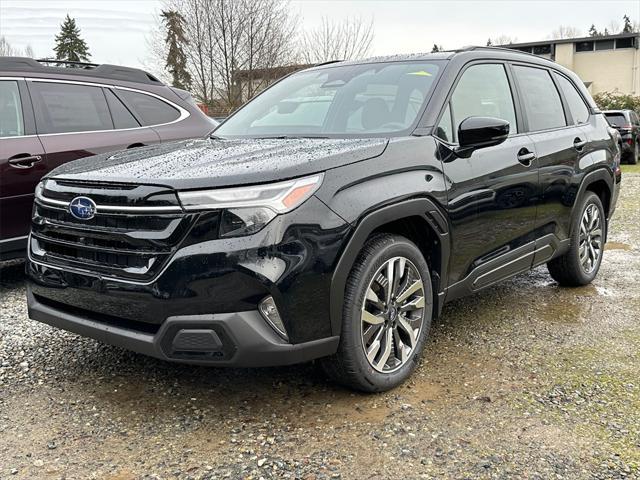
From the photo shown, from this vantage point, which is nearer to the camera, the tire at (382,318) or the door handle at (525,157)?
the tire at (382,318)

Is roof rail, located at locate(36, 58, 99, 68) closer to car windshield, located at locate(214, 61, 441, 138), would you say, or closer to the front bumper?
car windshield, located at locate(214, 61, 441, 138)

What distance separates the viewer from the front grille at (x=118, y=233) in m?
2.55

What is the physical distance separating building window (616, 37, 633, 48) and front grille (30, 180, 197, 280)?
144 feet

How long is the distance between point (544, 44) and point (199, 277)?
42.9m

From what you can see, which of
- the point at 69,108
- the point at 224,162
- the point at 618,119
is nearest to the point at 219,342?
the point at 224,162

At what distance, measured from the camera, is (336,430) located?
108 inches

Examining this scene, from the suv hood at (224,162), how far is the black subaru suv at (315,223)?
1 centimetres

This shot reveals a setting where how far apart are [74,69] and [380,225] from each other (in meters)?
3.77

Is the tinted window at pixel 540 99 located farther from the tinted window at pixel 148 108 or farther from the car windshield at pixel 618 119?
the car windshield at pixel 618 119

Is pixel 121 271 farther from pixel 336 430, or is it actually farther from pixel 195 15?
pixel 195 15

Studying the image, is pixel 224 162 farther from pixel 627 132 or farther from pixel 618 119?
pixel 618 119

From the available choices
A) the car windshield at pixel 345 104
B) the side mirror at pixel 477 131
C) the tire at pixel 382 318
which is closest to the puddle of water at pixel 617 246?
the side mirror at pixel 477 131

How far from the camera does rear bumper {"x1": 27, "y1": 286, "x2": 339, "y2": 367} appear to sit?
2541 mm

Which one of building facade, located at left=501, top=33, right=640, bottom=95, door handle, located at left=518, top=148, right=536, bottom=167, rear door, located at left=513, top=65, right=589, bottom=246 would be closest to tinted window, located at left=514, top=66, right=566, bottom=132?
→ rear door, located at left=513, top=65, right=589, bottom=246
